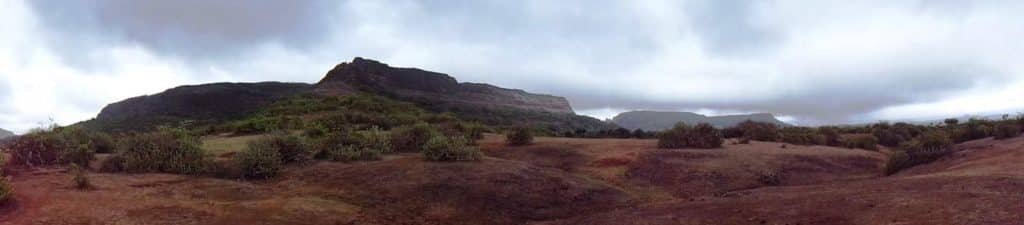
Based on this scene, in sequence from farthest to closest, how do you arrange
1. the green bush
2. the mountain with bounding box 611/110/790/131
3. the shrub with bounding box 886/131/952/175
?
the mountain with bounding box 611/110/790/131 → the green bush → the shrub with bounding box 886/131/952/175

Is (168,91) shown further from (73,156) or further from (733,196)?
(733,196)

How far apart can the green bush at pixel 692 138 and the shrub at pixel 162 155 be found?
15.9 m

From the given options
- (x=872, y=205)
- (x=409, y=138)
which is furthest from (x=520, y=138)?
(x=872, y=205)

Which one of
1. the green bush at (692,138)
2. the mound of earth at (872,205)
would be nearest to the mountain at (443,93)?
the green bush at (692,138)

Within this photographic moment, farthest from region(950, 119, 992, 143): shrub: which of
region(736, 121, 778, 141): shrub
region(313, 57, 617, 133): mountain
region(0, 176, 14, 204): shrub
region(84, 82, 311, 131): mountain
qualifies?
region(84, 82, 311, 131): mountain

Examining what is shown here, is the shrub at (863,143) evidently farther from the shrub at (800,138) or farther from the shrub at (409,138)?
the shrub at (409,138)

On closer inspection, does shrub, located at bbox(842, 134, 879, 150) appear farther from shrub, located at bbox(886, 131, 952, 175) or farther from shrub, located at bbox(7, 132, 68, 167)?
shrub, located at bbox(7, 132, 68, 167)

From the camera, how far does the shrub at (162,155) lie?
18203 mm

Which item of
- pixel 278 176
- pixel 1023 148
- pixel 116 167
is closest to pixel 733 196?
pixel 1023 148

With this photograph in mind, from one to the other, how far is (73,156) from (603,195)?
13791mm

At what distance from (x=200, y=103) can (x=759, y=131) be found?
65803 millimetres

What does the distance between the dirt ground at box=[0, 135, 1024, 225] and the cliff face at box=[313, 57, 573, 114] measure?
6086 centimetres

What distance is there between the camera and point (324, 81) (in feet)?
286

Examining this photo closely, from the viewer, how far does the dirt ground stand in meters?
12.3
